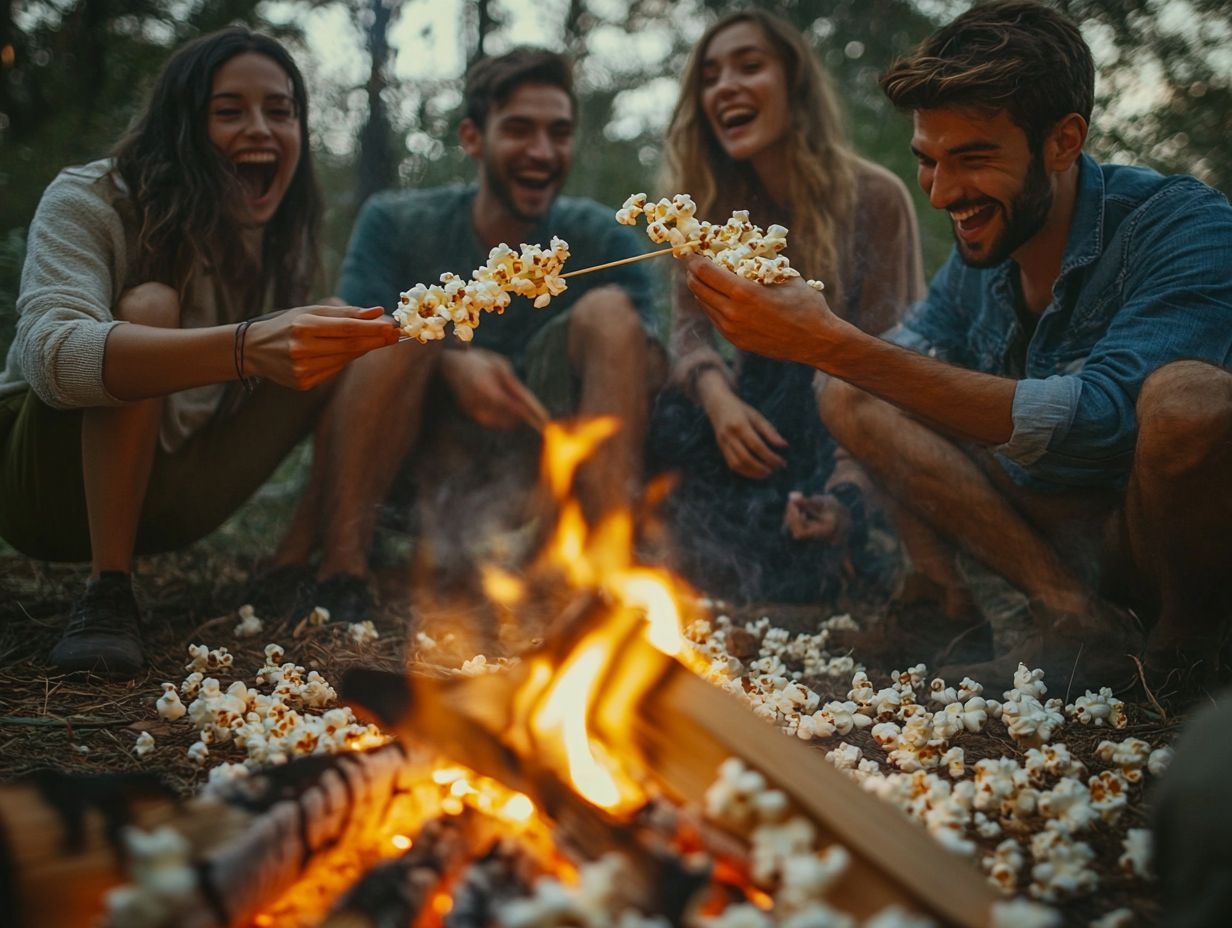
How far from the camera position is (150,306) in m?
2.96

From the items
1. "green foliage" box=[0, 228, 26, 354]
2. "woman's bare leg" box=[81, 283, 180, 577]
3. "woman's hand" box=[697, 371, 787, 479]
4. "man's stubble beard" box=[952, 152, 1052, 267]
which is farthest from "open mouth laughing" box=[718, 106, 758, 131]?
"green foliage" box=[0, 228, 26, 354]

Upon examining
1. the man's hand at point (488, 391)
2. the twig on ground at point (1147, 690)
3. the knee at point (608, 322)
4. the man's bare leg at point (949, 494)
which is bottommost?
the twig on ground at point (1147, 690)

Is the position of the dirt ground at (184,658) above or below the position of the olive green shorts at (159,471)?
below

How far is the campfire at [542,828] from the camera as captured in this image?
1.38 metres

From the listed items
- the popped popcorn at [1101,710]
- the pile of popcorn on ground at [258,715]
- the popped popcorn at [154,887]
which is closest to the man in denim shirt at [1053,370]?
the popped popcorn at [1101,710]

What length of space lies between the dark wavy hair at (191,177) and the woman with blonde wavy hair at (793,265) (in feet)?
5.08

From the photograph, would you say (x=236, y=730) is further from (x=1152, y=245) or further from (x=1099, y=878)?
(x=1152, y=245)

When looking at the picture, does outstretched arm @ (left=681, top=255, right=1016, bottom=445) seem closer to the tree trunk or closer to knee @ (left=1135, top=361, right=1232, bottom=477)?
knee @ (left=1135, top=361, right=1232, bottom=477)

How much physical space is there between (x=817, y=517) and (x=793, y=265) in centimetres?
101

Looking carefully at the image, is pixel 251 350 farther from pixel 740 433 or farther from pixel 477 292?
pixel 740 433

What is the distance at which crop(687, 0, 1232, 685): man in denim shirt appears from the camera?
260 cm

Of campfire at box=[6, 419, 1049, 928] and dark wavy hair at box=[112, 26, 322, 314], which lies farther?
dark wavy hair at box=[112, 26, 322, 314]

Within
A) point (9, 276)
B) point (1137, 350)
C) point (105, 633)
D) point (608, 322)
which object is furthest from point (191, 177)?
point (1137, 350)

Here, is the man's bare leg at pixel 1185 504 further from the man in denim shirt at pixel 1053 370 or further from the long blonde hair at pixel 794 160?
the long blonde hair at pixel 794 160
